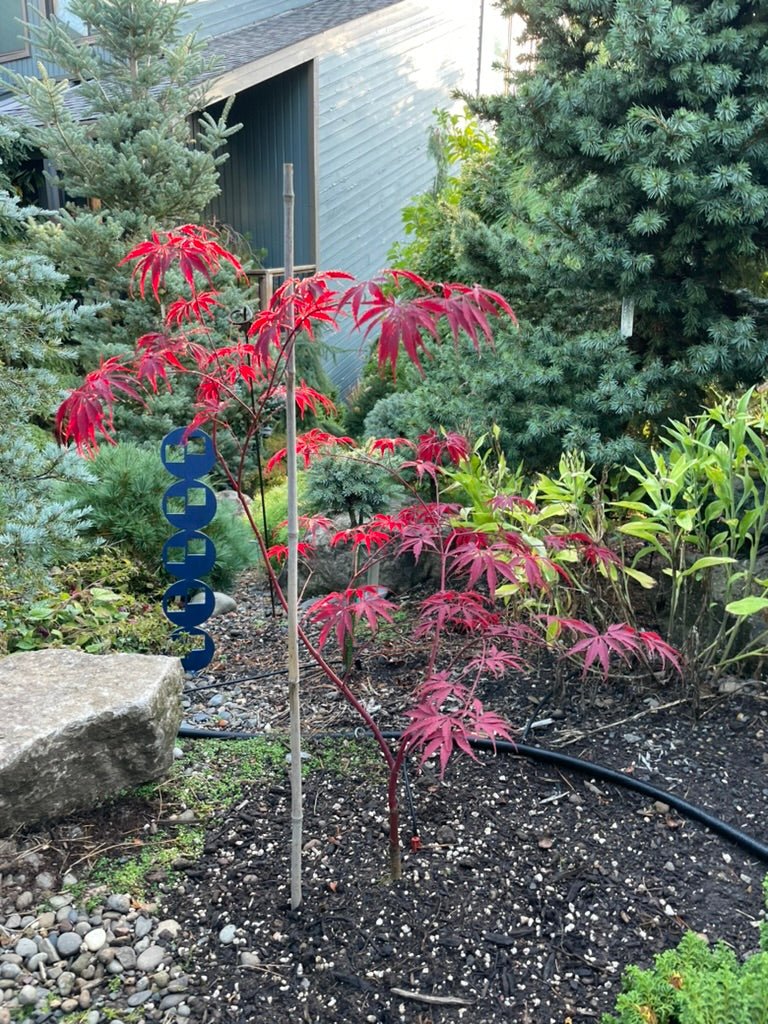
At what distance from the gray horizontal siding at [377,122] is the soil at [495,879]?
22.0ft

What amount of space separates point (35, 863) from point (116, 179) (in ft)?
17.2

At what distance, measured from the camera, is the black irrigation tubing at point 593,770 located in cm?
224

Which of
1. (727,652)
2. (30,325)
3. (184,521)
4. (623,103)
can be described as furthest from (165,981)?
(623,103)

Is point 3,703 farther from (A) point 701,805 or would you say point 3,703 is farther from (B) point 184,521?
(A) point 701,805

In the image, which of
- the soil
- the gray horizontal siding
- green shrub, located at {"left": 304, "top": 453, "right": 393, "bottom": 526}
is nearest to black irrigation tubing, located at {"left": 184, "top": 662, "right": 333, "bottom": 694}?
the soil

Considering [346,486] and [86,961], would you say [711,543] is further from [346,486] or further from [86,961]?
[86,961]

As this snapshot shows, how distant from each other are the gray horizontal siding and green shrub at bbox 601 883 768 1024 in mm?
7629

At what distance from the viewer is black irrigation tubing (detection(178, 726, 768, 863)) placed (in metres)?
2.24

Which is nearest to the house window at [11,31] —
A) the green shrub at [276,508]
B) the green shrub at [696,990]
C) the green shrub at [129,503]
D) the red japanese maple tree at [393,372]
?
the green shrub at [276,508]

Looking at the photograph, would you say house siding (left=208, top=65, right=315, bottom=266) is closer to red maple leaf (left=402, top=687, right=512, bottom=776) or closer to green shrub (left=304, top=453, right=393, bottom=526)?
green shrub (left=304, top=453, right=393, bottom=526)

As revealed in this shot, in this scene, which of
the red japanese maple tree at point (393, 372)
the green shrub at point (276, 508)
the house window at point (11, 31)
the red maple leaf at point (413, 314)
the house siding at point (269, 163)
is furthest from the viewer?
the house window at point (11, 31)

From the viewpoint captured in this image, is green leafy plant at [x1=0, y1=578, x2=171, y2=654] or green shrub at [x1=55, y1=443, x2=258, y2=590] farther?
green shrub at [x1=55, y1=443, x2=258, y2=590]

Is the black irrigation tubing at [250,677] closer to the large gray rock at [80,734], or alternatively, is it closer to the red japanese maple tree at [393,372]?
the large gray rock at [80,734]

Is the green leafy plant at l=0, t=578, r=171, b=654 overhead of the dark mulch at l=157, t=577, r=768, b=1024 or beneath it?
beneath
